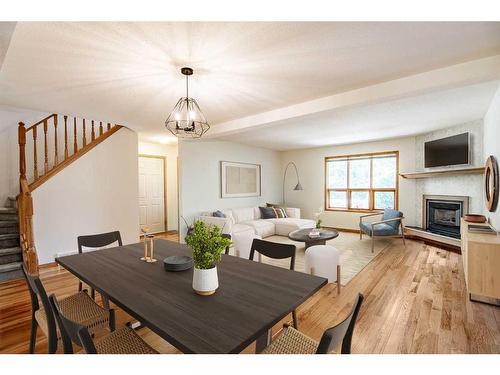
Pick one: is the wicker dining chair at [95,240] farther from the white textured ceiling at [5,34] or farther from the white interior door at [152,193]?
the white interior door at [152,193]

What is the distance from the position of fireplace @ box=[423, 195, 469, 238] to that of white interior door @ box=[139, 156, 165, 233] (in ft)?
20.8

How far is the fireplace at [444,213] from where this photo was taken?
470cm

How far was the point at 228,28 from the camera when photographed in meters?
1.72

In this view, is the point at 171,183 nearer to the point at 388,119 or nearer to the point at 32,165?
the point at 32,165

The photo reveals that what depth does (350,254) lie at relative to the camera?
4.54 meters

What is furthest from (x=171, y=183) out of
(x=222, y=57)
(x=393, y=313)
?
(x=393, y=313)

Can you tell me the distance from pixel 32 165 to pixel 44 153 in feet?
0.91

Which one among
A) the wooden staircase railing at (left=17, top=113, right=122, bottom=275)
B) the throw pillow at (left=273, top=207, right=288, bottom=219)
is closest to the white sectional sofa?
the throw pillow at (left=273, top=207, right=288, bottom=219)

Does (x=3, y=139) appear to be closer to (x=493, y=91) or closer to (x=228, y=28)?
(x=228, y=28)

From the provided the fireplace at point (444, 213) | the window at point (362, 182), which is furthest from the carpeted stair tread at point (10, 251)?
the fireplace at point (444, 213)

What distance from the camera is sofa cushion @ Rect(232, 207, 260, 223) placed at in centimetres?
593

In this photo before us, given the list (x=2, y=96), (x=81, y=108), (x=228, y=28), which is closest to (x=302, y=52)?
(x=228, y=28)
